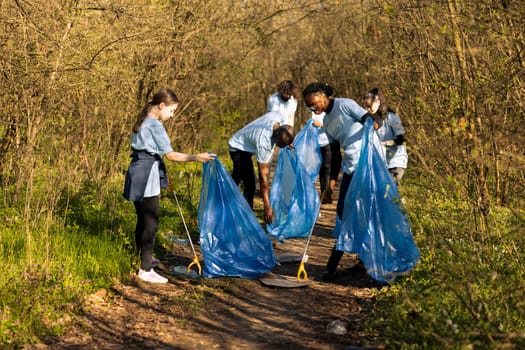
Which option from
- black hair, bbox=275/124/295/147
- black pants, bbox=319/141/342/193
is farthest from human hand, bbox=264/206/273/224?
black pants, bbox=319/141/342/193

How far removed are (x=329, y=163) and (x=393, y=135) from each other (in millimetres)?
2403

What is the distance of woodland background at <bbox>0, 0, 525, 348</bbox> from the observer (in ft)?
14.2

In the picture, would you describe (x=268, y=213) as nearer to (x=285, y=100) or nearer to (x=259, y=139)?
(x=259, y=139)

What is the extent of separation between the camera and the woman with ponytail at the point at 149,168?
5.66m

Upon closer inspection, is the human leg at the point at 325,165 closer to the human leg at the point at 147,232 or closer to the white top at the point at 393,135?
the white top at the point at 393,135

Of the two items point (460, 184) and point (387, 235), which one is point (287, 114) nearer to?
point (387, 235)

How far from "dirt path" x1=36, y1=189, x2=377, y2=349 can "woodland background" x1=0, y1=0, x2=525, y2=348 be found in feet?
0.64

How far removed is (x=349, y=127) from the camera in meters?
6.07

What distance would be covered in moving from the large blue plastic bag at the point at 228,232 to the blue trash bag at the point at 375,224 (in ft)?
2.84

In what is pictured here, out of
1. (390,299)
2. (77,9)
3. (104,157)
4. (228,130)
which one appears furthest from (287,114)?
(228,130)

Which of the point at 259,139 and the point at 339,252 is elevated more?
the point at 259,139

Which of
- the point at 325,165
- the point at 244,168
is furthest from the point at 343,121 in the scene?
the point at 325,165

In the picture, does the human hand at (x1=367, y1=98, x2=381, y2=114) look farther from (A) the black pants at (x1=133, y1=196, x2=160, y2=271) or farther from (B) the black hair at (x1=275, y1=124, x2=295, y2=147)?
(A) the black pants at (x1=133, y1=196, x2=160, y2=271)

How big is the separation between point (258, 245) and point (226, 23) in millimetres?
5451
